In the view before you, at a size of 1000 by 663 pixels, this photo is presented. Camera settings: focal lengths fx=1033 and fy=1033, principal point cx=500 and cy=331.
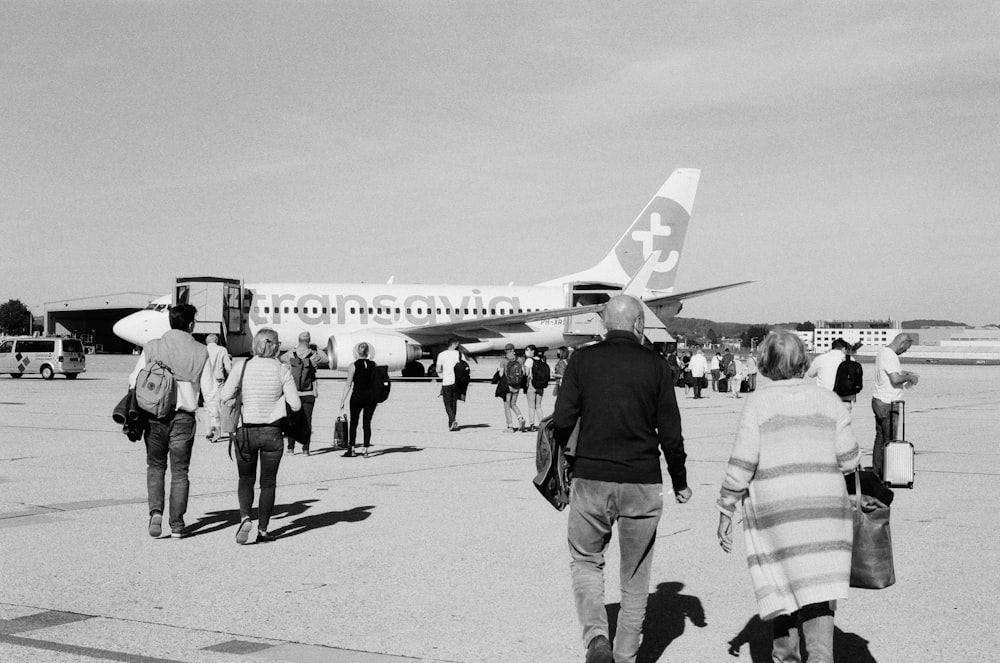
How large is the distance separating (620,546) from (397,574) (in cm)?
238

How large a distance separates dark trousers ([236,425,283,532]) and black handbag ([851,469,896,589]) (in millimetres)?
4881

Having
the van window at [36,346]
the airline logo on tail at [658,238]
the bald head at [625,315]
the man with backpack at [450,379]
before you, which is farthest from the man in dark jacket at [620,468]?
the airline logo on tail at [658,238]

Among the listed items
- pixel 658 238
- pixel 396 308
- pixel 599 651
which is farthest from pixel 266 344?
pixel 658 238

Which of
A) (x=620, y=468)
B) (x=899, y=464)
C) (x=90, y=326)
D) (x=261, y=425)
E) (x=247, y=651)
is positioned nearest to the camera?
(x=620, y=468)

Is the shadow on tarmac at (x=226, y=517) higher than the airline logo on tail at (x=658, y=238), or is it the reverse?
the airline logo on tail at (x=658, y=238)

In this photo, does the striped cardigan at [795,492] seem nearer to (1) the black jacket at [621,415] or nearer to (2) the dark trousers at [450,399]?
(1) the black jacket at [621,415]

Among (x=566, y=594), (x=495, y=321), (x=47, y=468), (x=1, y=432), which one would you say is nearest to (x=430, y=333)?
(x=495, y=321)

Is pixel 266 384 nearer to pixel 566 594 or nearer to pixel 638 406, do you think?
pixel 566 594

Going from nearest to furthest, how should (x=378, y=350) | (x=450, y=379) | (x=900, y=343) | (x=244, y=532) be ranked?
(x=244, y=532), (x=900, y=343), (x=450, y=379), (x=378, y=350)

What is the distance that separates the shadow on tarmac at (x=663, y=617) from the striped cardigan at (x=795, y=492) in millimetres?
894

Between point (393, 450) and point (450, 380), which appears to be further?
point (450, 380)

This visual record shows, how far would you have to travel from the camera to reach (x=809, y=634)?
462 centimetres

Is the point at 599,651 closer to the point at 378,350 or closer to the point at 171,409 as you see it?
the point at 171,409

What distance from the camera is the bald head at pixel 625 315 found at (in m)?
5.23
